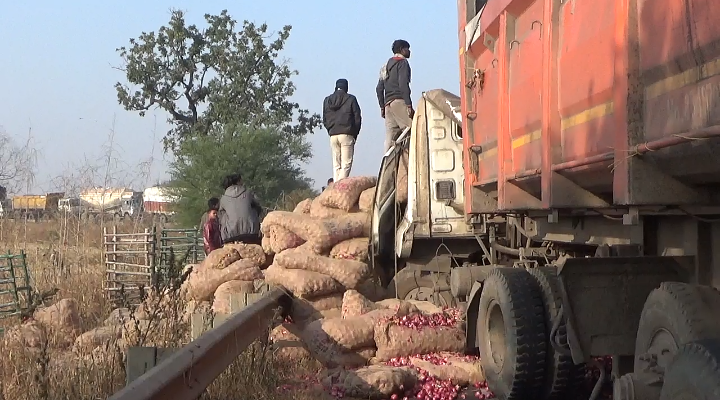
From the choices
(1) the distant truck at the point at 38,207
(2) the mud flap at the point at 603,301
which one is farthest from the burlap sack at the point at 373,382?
(1) the distant truck at the point at 38,207

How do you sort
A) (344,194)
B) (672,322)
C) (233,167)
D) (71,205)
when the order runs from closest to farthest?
(672,322) < (344,194) < (71,205) < (233,167)

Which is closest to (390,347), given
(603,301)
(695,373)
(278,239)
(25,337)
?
(278,239)

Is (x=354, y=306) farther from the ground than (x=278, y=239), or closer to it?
closer to it

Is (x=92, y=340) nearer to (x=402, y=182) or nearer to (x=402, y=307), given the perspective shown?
(x=402, y=307)

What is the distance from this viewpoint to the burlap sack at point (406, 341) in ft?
24.2

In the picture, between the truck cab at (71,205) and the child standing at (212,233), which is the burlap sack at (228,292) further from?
the truck cab at (71,205)

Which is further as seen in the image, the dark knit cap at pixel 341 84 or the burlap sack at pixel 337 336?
the dark knit cap at pixel 341 84

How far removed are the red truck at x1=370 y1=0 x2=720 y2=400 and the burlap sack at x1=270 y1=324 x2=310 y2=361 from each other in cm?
137

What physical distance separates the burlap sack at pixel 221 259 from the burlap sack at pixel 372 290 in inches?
51.4

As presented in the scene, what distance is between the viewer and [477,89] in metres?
7.77

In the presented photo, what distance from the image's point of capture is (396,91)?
40.4 ft

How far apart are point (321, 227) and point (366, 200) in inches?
43.8

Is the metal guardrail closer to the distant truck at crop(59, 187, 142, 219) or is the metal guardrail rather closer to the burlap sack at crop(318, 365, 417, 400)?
the burlap sack at crop(318, 365, 417, 400)

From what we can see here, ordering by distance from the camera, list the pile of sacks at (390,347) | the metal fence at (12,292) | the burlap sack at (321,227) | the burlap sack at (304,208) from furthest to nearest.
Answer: the burlap sack at (304,208) → the metal fence at (12,292) → the burlap sack at (321,227) → the pile of sacks at (390,347)
